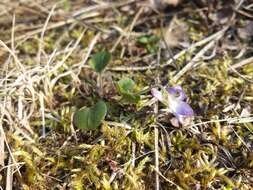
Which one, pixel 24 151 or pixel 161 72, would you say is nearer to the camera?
pixel 24 151

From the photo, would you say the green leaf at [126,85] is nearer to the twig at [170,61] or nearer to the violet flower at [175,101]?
the violet flower at [175,101]

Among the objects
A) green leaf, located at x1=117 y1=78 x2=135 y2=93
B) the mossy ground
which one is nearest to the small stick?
the mossy ground

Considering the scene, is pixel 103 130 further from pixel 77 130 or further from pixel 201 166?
pixel 201 166

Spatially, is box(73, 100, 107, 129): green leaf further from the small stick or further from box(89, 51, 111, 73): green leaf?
the small stick

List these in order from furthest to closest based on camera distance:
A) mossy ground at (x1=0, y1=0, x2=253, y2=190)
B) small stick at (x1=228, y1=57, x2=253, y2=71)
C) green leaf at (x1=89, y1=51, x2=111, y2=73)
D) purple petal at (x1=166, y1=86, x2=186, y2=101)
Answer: small stick at (x1=228, y1=57, x2=253, y2=71), green leaf at (x1=89, y1=51, x2=111, y2=73), purple petal at (x1=166, y1=86, x2=186, y2=101), mossy ground at (x1=0, y1=0, x2=253, y2=190)

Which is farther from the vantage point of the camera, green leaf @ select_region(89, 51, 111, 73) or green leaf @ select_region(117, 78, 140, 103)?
green leaf @ select_region(89, 51, 111, 73)

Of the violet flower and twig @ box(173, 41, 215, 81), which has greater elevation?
twig @ box(173, 41, 215, 81)

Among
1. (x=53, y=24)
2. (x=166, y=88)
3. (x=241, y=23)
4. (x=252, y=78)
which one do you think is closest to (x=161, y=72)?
(x=166, y=88)
